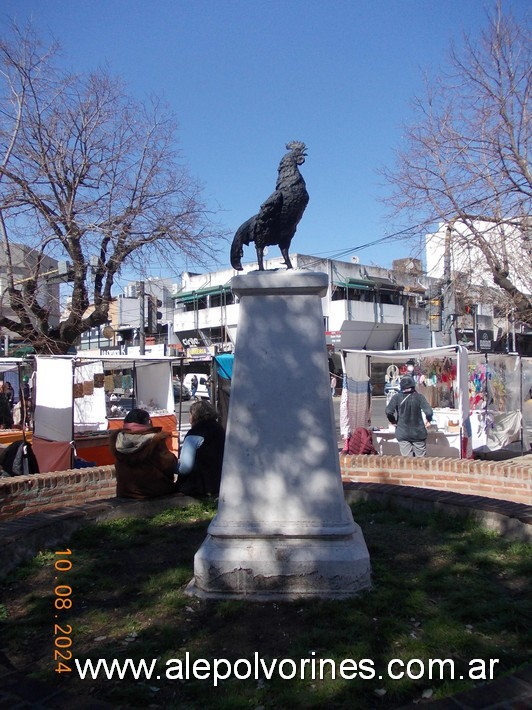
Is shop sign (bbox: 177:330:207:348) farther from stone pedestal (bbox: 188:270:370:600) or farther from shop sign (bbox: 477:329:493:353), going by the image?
stone pedestal (bbox: 188:270:370:600)

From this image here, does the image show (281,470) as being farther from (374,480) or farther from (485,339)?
(485,339)

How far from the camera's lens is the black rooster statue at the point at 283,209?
4.22 m

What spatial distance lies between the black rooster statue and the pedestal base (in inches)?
72.4

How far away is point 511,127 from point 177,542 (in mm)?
9322

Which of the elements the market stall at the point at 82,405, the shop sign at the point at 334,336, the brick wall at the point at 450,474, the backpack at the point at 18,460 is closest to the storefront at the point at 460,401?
the brick wall at the point at 450,474

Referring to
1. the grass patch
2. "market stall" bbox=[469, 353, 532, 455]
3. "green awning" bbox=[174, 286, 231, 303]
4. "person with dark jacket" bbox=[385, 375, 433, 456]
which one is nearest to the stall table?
"market stall" bbox=[469, 353, 532, 455]

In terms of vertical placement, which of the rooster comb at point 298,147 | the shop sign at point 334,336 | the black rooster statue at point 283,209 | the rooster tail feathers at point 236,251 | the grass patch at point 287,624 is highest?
the shop sign at point 334,336

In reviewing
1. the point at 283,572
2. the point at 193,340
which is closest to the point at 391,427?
the point at 283,572

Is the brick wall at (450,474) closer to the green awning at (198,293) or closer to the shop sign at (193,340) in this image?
the green awning at (198,293)

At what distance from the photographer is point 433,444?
36.1 ft

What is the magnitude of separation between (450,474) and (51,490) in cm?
427

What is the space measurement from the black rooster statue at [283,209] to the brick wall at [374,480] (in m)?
3.41

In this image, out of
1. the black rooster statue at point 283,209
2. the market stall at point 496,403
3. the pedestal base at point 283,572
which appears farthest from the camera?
the market stall at point 496,403

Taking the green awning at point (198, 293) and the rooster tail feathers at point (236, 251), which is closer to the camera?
the rooster tail feathers at point (236, 251)
